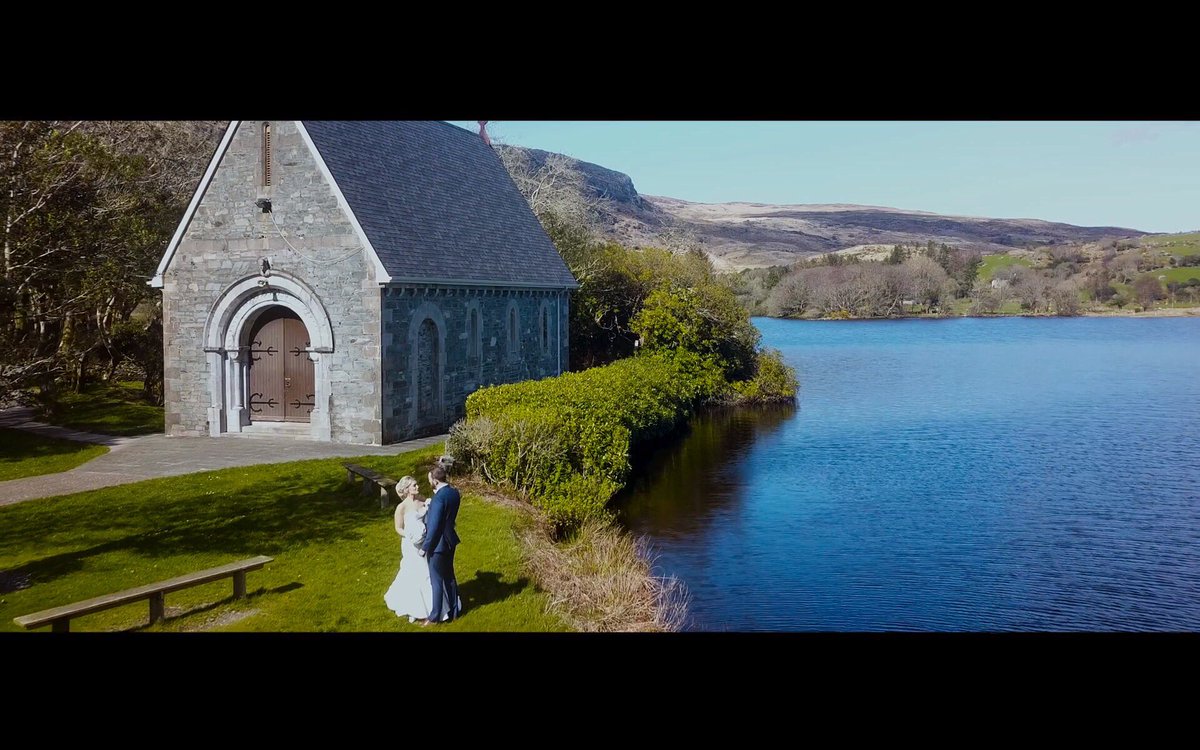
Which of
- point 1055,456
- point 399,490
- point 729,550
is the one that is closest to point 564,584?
point 399,490

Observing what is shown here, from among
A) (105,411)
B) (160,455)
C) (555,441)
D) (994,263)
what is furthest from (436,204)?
(994,263)

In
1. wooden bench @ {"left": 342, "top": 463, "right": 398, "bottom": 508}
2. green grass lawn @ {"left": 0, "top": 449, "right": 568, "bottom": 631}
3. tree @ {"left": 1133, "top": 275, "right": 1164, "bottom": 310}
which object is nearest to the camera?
green grass lawn @ {"left": 0, "top": 449, "right": 568, "bottom": 631}

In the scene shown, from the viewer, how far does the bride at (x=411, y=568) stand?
9727 mm

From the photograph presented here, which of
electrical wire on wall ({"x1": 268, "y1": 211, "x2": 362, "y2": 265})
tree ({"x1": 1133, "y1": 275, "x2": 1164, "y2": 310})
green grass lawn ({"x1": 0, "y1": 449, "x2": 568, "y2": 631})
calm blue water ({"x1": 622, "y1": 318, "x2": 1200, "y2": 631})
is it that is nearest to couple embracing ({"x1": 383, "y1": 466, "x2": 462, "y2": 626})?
green grass lawn ({"x1": 0, "y1": 449, "x2": 568, "y2": 631})

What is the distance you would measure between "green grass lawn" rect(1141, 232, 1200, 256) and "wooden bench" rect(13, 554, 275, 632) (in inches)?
3755

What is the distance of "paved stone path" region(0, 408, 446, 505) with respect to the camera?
16406 millimetres

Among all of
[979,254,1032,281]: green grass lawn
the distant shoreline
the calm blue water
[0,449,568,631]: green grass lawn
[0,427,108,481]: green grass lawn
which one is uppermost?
[979,254,1032,281]: green grass lawn

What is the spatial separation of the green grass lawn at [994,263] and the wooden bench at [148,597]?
84240 mm

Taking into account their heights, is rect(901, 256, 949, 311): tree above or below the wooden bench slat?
above

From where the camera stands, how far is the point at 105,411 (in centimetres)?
2639

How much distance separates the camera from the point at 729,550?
1598cm

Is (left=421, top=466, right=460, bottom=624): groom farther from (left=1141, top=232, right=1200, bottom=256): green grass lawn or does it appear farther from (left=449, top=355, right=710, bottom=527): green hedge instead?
(left=1141, top=232, right=1200, bottom=256): green grass lawn
